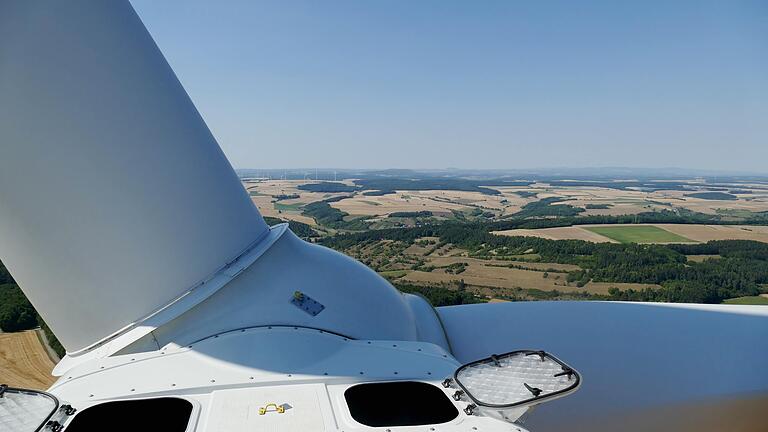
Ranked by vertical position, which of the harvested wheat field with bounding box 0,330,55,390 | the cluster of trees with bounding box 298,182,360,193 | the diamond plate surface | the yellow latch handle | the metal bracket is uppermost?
the metal bracket

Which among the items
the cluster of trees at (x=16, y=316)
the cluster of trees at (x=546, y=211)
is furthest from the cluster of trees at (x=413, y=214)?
the cluster of trees at (x=16, y=316)

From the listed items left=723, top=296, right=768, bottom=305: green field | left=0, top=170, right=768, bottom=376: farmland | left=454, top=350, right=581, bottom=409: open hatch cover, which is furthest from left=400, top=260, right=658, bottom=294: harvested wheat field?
left=454, top=350, right=581, bottom=409: open hatch cover

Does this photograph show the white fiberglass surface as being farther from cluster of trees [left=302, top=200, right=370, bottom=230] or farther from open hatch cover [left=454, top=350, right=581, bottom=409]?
cluster of trees [left=302, top=200, right=370, bottom=230]

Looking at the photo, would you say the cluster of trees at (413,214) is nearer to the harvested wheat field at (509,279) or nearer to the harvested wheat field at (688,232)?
the harvested wheat field at (688,232)

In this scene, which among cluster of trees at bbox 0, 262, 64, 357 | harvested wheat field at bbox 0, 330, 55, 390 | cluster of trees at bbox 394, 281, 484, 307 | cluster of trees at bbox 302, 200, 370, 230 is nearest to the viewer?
harvested wheat field at bbox 0, 330, 55, 390

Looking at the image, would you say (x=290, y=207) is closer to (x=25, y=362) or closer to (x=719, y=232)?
(x=719, y=232)

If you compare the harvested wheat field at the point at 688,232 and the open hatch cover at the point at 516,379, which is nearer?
the open hatch cover at the point at 516,379
